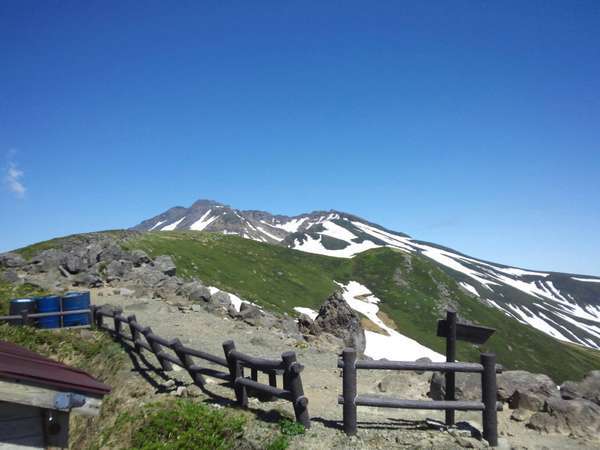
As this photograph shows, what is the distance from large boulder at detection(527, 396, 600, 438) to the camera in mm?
12344

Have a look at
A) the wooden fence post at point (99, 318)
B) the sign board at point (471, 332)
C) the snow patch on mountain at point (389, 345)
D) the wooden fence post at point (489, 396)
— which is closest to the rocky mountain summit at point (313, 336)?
the wooden fence post at point (489, 396)

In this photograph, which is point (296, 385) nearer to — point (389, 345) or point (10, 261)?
point (10, 261)

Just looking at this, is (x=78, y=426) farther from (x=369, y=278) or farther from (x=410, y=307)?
(x=369, y=278)

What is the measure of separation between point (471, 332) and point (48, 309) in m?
20.8

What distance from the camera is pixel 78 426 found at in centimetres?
1405

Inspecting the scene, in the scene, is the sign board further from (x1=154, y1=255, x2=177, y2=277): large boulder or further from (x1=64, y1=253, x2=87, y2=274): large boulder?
(x1=154, y1=255, x2=177, y2=277): large boulder

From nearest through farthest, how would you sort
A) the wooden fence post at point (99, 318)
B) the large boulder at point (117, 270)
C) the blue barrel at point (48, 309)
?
the blue barrel at point (48, 309), the wooden fence post at point (99, 318), the large boulder at point (117, 270)

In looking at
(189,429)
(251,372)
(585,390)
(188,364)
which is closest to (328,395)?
(251,372)

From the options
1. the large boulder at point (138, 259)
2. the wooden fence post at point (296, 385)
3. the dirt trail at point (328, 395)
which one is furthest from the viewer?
the large boulder at point (138, 259)

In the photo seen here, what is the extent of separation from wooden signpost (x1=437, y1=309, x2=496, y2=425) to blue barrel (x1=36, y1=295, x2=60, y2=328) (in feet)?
64.1

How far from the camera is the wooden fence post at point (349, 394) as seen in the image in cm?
1055

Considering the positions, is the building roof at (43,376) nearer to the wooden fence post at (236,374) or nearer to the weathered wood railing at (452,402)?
the weathered wood railing at (452,402)

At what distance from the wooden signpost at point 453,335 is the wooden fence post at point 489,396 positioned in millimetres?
764

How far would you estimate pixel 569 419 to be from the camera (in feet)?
41.3
